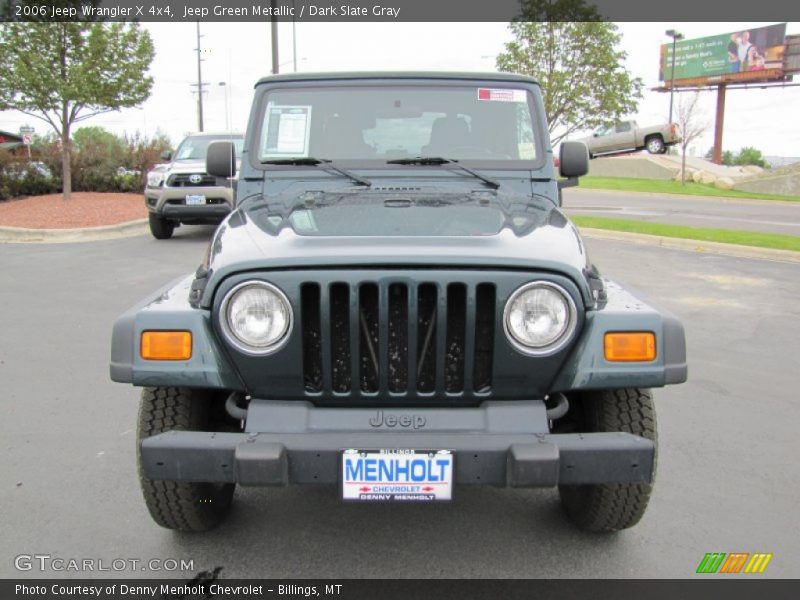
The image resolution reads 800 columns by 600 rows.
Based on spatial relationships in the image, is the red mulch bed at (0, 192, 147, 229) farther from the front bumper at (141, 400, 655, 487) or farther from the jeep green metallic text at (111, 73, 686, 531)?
the front bumper at (141, 400, 655, 487)

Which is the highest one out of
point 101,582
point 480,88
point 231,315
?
point 480,88

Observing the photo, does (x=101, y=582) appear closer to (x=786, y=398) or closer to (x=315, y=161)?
(x=315, y=161)

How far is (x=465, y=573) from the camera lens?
2660 mm

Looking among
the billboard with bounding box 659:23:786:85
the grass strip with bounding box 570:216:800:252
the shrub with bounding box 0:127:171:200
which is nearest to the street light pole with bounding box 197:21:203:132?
the shrub with bounding box 0:127:171:200

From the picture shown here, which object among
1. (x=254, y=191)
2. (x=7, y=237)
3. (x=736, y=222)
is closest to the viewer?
(x=254, y=191)

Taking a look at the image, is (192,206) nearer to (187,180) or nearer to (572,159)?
(187,180)

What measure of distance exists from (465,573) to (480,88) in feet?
7.81

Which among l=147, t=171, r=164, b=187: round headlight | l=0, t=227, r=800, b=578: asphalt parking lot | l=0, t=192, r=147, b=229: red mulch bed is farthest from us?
l=0, t=192, r=147, b=229: red mulch bed

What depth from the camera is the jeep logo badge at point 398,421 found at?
2330 mm

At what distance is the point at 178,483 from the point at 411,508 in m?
1.06

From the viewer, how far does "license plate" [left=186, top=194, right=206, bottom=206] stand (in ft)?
37.1

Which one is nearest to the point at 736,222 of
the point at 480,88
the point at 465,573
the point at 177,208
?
the point at 177,208

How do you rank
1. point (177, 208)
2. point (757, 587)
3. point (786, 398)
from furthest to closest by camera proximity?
point (177, 208) → point (786, 398) → point (757, 587)

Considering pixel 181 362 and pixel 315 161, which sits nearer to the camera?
pixel 181 362
